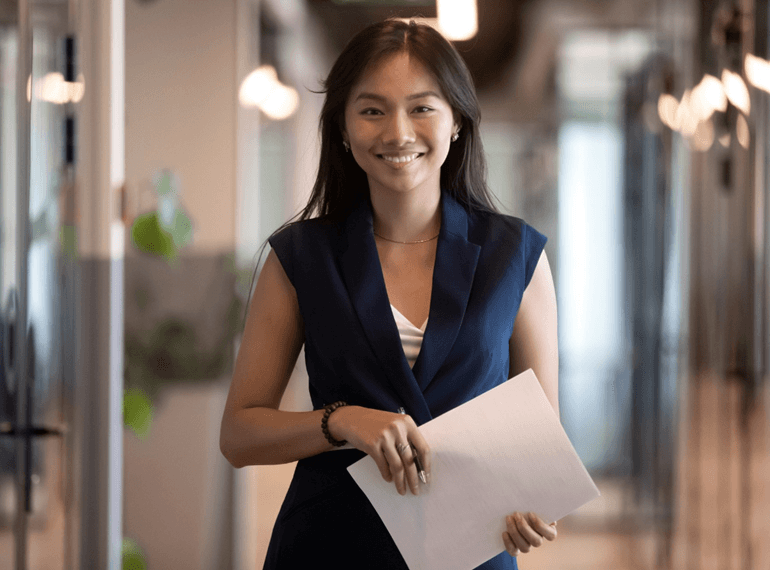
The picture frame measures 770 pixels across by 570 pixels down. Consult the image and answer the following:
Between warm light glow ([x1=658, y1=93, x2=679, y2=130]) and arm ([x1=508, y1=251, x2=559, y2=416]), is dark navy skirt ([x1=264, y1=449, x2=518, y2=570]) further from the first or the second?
warm light glow ([x1=658, y1=93, x2=679, y2=130])

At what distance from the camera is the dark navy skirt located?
1042 millimetres

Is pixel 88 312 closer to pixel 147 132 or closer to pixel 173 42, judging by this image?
pixel 147 132

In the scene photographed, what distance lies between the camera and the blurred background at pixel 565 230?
2.38 meters

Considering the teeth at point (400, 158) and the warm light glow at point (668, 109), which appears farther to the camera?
the warm light glow at point (668, 109)

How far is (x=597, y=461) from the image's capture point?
261 cm

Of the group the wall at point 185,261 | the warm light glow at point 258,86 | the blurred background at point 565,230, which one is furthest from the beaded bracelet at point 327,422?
the warm light glow at point 258,86

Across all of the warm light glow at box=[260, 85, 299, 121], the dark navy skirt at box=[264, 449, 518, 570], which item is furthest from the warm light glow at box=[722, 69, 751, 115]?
the dark navy skirt at box=[264, 449, 518, 570]

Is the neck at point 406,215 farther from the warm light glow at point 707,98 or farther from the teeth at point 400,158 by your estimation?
the warm light glow at point 707,98

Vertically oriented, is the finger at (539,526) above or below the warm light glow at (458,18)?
below

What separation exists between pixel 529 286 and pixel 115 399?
1516 mm

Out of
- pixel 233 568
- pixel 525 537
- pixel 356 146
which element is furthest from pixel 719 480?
pixel 356 146

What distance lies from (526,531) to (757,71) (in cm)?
208

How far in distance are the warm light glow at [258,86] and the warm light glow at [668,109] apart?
53.5 inches

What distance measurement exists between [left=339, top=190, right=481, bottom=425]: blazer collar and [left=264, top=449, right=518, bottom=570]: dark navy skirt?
0.15 metres
